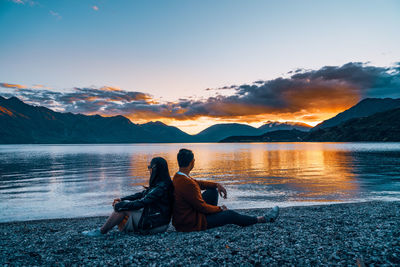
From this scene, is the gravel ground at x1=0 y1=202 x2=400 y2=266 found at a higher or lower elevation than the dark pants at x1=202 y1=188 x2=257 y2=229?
lower

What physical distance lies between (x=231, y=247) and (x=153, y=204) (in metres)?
2.71

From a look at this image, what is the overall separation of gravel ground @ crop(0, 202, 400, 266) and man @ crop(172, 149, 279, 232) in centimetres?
35

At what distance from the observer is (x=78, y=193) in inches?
983

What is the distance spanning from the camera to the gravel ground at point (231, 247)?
6.64 m

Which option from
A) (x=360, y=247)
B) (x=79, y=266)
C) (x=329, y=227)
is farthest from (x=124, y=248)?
(x=329, y=227)

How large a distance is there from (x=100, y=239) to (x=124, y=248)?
166 cm

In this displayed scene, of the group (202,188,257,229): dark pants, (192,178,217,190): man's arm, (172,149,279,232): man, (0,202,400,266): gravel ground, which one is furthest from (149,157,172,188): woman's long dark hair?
(0,202,400,266): gravel ground

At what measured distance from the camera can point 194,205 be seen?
8281mm

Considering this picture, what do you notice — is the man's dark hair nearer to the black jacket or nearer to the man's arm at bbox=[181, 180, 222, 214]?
the man's arm at bbox=[181, 180, 222, 214]

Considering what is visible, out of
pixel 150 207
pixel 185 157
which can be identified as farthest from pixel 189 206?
pixel 185 157

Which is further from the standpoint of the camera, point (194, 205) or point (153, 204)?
point (153, 204)

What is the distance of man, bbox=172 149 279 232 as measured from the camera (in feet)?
26.4

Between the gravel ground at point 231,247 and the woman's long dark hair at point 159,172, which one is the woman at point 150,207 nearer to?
the woman's long dark hair at point 159,172

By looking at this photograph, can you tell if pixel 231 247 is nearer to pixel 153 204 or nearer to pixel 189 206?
pixel 189 206
